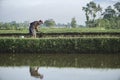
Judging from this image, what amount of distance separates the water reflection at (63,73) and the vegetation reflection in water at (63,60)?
57 centimetres

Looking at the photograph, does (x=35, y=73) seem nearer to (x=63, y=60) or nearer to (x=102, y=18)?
(x=63, y=60)

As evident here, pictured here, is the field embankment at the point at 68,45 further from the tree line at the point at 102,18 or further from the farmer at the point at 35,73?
the tree line at the point at 102,18

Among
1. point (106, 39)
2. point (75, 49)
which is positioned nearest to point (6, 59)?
point (75, 49)

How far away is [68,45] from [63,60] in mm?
1649

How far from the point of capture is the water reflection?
7.39 m

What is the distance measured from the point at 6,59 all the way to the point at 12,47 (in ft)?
4.60

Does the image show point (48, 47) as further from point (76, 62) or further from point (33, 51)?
point (76, 62)

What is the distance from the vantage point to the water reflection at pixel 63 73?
24.2 ft

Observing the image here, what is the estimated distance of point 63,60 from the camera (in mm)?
10016

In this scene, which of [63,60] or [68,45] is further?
[68,45]

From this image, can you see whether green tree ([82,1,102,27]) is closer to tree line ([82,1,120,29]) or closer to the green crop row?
tree line ([82,1,120,29])

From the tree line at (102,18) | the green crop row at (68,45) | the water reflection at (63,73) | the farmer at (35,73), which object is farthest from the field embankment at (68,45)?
the tree line at (102,18)

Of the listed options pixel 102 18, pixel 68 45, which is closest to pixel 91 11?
pixel 102 18

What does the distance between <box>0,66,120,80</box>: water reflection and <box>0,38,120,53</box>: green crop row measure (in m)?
2.76
